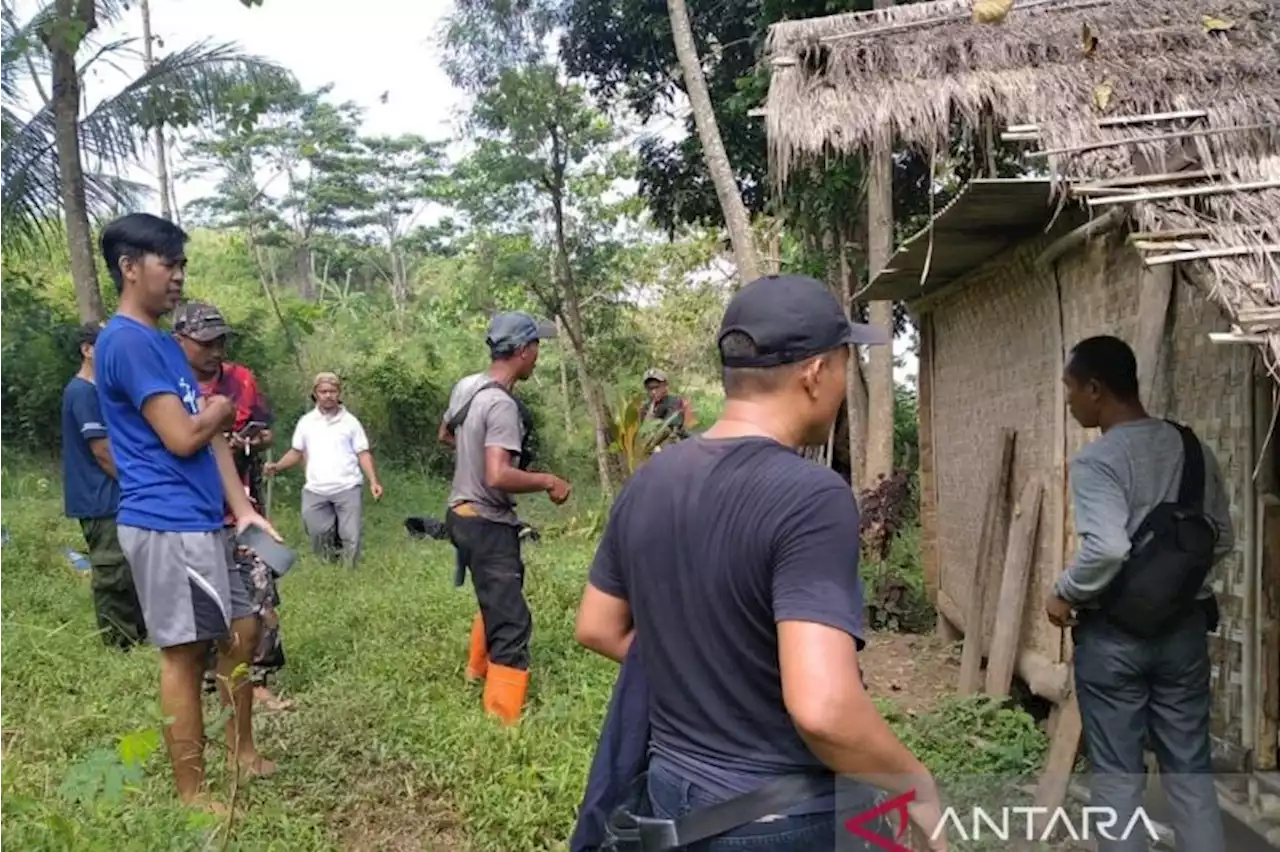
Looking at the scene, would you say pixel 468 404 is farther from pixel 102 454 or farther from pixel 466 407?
pixel 102 454

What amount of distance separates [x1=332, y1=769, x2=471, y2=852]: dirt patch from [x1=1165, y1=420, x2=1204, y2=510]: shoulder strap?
2.48 meters

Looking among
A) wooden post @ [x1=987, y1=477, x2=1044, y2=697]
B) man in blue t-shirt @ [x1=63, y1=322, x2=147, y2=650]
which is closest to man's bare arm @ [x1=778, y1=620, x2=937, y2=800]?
wooden post @ [x1=987, y1=477, x2=1044, y2=697]

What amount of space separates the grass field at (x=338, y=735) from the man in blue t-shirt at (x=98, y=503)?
203 mm

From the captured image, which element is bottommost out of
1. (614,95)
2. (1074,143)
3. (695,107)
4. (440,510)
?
(440,510)

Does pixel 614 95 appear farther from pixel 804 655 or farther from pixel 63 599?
pixel 804 655

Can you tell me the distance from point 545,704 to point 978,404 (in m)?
3.23

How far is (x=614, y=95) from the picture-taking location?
494 inches

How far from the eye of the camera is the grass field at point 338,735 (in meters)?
3.40

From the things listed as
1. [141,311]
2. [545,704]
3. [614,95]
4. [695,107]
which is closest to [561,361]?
[614,95]

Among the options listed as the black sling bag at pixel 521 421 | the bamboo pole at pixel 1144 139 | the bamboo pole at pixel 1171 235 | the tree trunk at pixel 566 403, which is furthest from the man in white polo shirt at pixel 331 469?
the tree trunk at pixel 566 403

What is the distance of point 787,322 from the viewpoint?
1.84 m

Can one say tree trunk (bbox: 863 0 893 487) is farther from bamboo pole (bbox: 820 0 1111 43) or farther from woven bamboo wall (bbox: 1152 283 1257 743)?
woven bamboo wall (bbox: 1152 283 1257 743)

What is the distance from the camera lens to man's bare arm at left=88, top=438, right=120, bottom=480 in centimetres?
561

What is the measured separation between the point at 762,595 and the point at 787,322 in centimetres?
44
